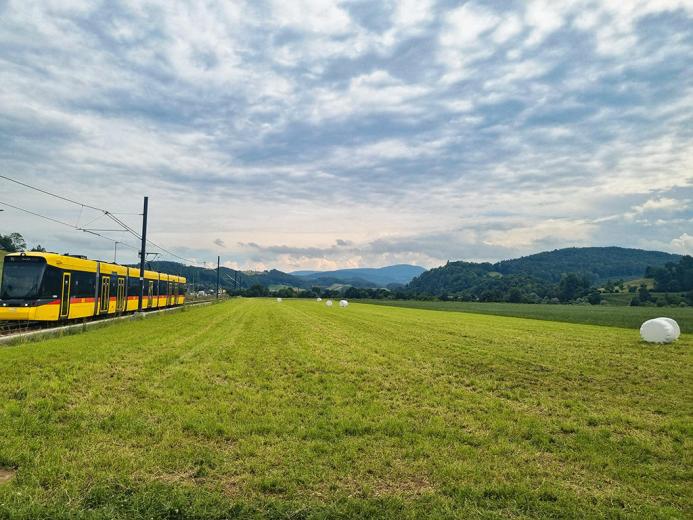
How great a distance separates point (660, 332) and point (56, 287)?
32.2 metres

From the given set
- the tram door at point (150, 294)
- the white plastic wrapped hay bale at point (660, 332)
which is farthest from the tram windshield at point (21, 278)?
the white plastic wrapped hay bale at point (660, 332)

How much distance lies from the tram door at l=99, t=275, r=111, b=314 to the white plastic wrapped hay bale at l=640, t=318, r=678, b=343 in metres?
34.3

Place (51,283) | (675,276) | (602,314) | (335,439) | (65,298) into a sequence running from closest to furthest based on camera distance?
1. (335,439)
2. (51,283)
3. (65,298)
4. (602,314)
5. (675,276)

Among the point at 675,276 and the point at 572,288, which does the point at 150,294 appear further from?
the point at 675,276

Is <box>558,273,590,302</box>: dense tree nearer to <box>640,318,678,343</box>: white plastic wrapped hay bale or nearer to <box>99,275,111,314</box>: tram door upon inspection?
<box>640,318,678,343</box>: white plastic wrapped hay bale

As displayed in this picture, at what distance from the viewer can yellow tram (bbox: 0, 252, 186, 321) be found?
26203mm

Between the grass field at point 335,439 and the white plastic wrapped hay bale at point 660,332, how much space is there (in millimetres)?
9065

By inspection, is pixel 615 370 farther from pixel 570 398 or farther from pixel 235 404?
pixel 235 404

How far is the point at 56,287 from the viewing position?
28.0 metres

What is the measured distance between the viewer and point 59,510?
5855mm

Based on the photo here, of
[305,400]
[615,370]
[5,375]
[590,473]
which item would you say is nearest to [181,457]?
[305,400]

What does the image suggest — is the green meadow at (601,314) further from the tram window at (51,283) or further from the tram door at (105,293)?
the tram door at (105,293)

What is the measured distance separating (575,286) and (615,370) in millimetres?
Result: 133745

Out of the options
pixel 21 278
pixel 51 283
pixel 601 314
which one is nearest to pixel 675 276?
pixel 601 314
